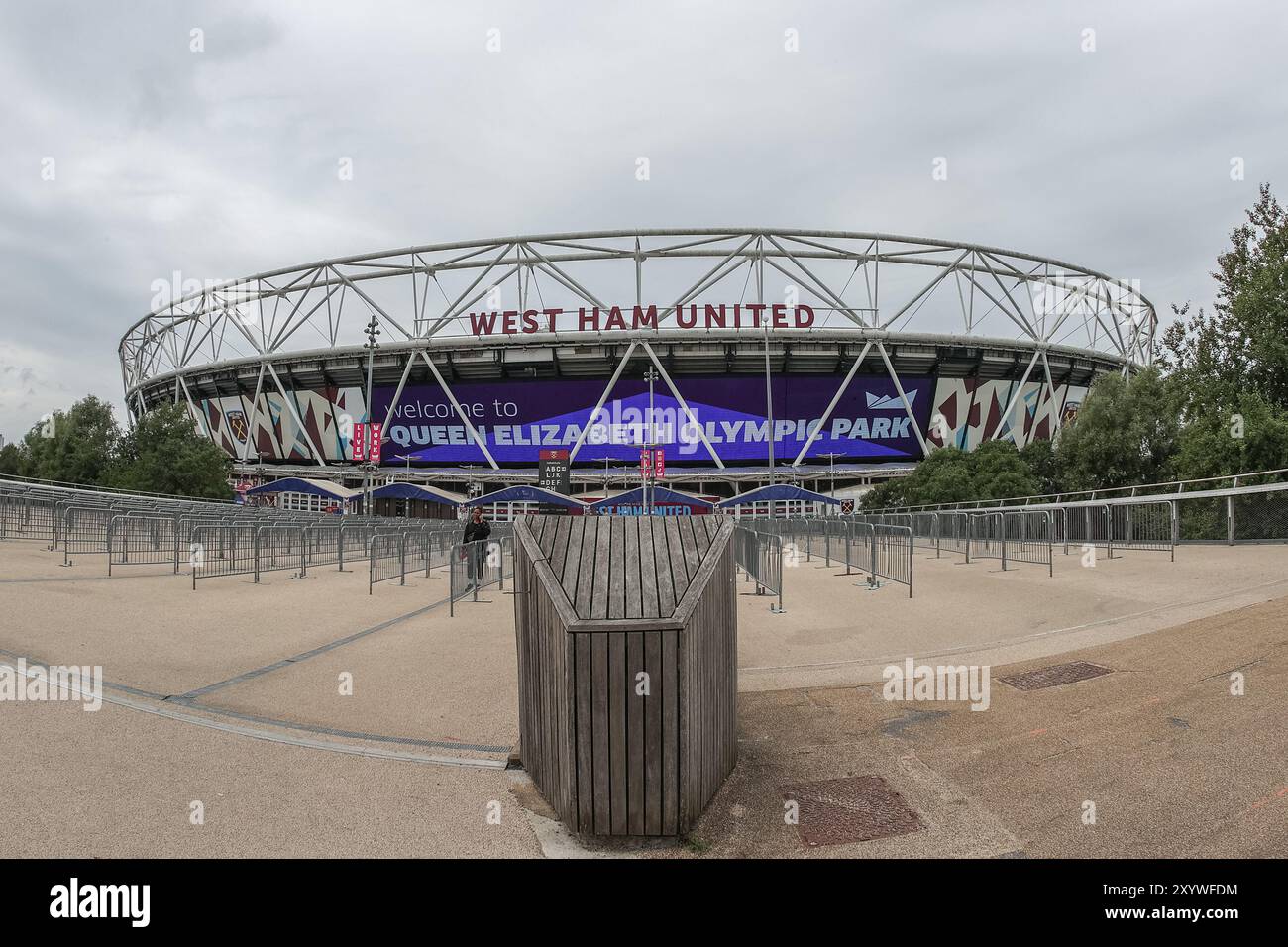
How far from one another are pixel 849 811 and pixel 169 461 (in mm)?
48873

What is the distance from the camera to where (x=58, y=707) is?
558cm

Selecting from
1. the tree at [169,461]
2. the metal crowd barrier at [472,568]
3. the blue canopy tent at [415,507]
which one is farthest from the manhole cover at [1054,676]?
the blue canopy tent at [415,507]

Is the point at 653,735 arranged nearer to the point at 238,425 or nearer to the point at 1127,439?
the point at 1127,439

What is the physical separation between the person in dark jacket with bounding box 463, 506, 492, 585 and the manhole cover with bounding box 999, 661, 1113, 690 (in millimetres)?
9963

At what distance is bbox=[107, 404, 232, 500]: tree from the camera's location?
42.4 metres

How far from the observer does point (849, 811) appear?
171 inches

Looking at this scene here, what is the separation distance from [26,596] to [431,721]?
8349mm

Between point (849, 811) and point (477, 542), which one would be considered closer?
point (849, 811)

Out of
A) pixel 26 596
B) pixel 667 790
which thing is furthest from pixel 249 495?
pixel 667 790

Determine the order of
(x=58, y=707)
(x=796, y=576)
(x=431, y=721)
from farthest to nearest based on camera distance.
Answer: (x=796, y=576) → (x=431, y=721) → (x=58, y=707)

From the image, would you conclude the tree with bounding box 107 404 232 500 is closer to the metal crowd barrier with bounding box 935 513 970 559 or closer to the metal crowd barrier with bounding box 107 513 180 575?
the metal crowd barrier with bounding box 107 513 180 575

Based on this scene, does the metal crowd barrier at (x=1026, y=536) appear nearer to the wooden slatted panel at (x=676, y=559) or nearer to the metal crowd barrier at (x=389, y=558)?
the wooden slatted panel at (x=676, y=559)

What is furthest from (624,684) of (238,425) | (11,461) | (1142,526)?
(11,461)
